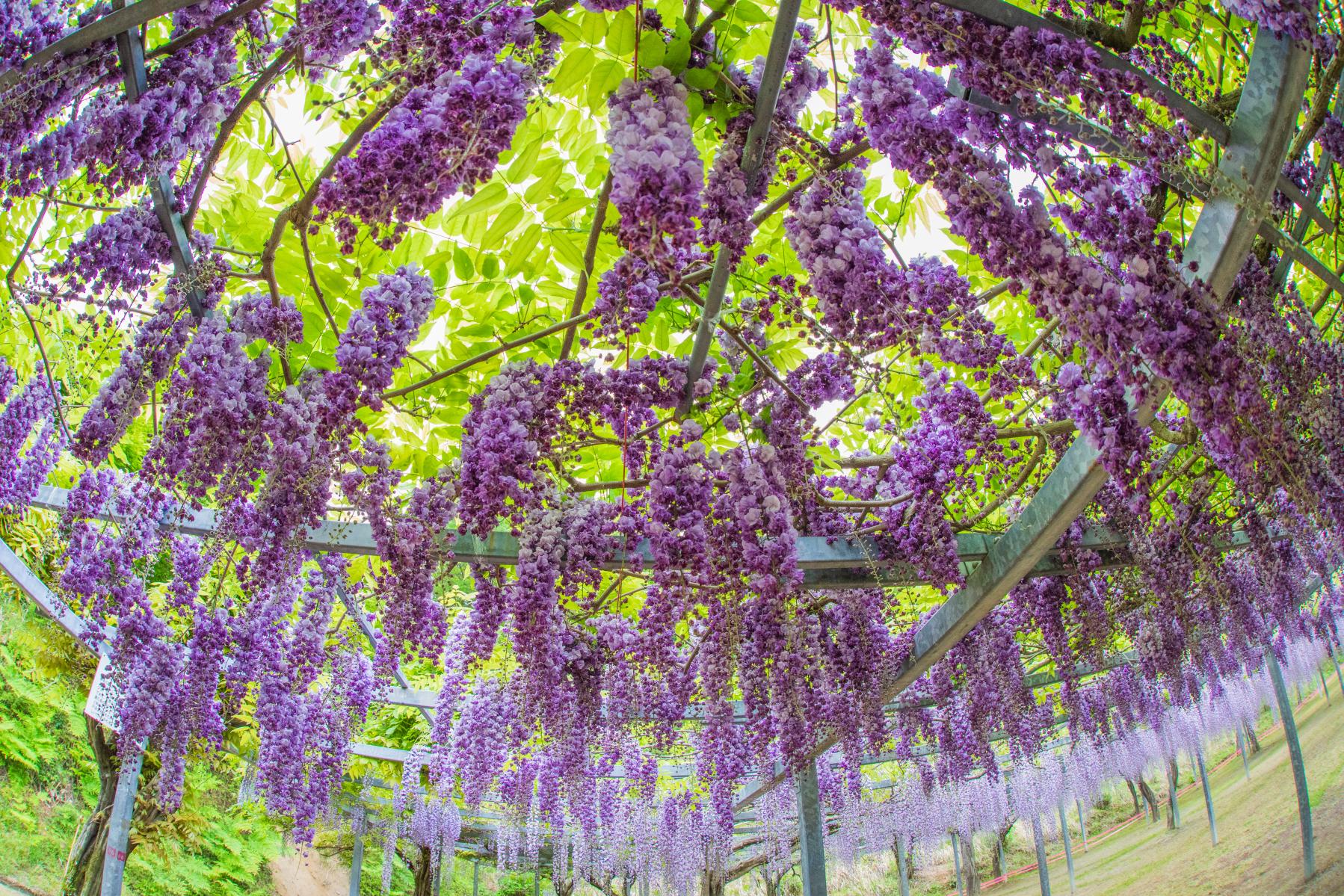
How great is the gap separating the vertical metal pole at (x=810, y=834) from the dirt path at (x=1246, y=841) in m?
6.34

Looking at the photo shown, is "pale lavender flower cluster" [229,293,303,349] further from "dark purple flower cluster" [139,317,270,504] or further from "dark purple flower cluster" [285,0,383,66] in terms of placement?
"dark purple flower cluster" [285,0,383,66]

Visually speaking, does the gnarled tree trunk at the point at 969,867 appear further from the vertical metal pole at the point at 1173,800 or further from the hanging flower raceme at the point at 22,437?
the hanging flower raceme at the point at 22,437

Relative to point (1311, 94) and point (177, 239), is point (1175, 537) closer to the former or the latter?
point (1311, 94)

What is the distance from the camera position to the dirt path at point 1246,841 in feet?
32.7

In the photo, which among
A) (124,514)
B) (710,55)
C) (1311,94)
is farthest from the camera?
(124,514)

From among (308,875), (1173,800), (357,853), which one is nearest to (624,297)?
(357,853)

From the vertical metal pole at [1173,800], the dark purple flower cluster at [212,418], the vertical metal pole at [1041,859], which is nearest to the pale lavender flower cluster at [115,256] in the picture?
the dark purple flower cluster at [212,418]

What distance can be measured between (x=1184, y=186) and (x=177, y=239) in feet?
7.85

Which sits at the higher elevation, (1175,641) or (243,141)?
(243,141)

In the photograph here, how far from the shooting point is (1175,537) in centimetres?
458

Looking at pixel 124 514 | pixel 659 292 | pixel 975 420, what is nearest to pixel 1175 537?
pixel 975 420

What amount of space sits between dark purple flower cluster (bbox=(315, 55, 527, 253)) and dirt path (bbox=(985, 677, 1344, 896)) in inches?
399

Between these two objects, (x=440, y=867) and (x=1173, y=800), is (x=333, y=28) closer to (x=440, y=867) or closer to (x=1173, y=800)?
(x=440, y=867)

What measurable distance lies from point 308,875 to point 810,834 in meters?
12.2
